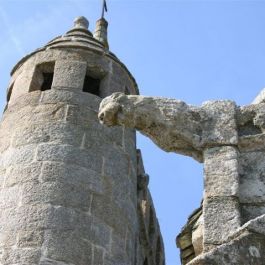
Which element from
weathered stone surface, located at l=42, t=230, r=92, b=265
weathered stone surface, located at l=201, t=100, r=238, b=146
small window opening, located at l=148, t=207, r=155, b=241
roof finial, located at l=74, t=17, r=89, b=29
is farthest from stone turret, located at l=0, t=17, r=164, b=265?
weathered stone surface, located at l=201, t=100, r=238, b=146

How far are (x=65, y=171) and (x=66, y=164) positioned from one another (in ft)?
0.33

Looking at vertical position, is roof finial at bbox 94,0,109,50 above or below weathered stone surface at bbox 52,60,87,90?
above

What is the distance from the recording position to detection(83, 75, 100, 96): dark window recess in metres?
9.22

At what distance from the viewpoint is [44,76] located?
30.1 ft

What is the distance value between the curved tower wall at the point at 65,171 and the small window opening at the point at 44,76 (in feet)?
0.04

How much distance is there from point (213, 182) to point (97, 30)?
7509mm

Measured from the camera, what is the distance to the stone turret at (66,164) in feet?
22.8

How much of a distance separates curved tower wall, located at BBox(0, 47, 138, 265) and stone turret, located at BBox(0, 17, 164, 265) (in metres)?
0.01

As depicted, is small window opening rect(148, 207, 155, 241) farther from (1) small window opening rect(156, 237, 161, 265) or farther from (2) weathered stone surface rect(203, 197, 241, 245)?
(2) weathered stone surface rect(203, 197, 241, 245)

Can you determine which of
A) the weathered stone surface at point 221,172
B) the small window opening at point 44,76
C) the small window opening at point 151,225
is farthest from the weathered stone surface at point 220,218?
the small window opening at point 151,225

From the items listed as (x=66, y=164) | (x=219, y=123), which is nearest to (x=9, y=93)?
(x=66, y=164)

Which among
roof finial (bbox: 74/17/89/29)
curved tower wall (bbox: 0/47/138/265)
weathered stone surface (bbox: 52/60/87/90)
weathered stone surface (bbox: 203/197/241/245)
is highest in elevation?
roof finial (bbox: 74/17/89/29)

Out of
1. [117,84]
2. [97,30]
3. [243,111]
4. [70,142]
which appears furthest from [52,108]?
[243,111]

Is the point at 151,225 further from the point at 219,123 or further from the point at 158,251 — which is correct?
the point at 219,123
